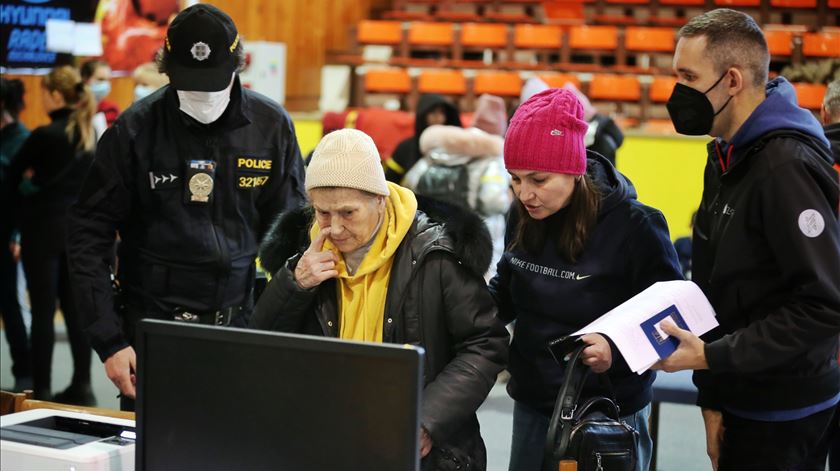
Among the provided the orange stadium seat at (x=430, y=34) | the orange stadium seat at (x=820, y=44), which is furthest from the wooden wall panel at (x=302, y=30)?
the orange stadium seat at (x=820, y=44)

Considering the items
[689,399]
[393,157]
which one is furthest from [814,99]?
[689,399]

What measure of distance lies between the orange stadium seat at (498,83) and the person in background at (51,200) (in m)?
7.11

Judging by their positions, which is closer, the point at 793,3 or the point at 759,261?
the point at 759,261

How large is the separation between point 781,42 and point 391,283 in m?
10.1

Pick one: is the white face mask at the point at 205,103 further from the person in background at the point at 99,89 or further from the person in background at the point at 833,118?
the person in background at the point at 99,89

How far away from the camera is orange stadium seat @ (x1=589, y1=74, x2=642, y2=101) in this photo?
456 inches

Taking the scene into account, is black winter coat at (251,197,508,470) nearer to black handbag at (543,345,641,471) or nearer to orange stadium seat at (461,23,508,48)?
black handbag at (543,345,641,471)

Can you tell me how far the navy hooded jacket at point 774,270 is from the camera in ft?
6.53

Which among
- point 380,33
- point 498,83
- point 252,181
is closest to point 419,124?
point 252,181

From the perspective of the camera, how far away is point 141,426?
1.58m

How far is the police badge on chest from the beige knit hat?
75 centimetres

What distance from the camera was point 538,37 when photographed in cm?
1295

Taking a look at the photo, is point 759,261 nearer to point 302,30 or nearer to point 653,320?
point 653,320

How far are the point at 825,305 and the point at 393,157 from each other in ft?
14.4
